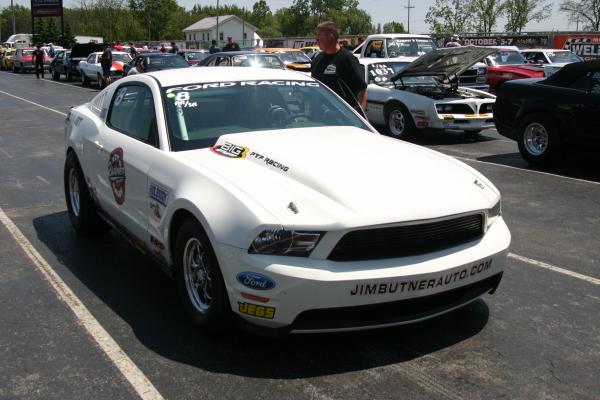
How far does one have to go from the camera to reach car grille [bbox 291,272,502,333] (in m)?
3.29

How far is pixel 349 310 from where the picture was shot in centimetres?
329

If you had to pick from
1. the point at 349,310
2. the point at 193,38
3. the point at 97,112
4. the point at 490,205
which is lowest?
the point at 349,310

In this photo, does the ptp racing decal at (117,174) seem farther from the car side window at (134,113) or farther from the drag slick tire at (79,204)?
the drag slick tire at (79,204)

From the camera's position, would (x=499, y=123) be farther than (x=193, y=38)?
No

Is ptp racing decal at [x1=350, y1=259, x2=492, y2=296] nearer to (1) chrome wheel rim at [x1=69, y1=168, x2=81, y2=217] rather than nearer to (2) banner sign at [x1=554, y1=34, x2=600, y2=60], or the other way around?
(1) chrome wheel rim at [x1=69, y1=168, x2=81, y2=217]

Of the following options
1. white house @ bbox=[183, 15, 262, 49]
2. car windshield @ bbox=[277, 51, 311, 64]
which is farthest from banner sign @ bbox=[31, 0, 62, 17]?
white house @ bbox=[183, 15, 262, 49]

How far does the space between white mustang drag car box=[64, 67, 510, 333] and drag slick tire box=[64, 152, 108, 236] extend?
0.76 m

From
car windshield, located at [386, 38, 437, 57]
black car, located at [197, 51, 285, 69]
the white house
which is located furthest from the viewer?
the white house

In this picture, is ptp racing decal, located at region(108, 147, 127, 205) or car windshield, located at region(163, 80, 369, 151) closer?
car windshield, located at region(163, 80, 369, 151)

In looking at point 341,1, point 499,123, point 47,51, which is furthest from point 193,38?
point 499,123

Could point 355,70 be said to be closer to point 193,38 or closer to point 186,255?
point 186,255

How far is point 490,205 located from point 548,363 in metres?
0.90

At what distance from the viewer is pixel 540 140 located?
30.9 feet

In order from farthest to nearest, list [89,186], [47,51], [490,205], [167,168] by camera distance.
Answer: [47,51], [89,186], [167,168], [490,205]
